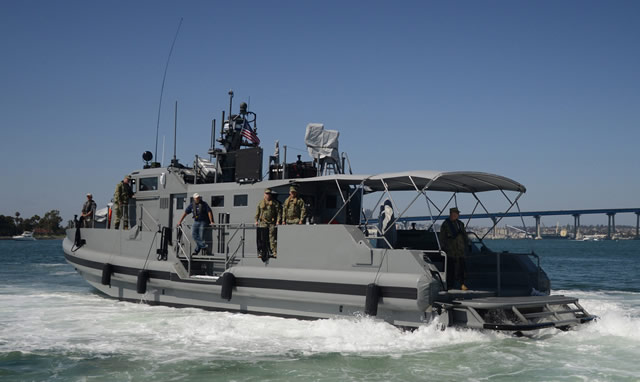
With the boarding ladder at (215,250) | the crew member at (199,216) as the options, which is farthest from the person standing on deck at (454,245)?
the crew member at (199,216)

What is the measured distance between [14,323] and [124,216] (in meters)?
3.81

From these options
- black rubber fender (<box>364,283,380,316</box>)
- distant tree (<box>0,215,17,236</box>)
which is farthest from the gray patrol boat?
distant tree (<box>0,215,17,236</box>)

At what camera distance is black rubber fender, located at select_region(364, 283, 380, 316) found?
9.73 metres

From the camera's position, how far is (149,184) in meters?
14.8

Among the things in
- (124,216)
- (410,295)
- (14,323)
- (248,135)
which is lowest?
(14,323)

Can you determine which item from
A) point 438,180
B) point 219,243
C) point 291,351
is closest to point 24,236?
point 219,243

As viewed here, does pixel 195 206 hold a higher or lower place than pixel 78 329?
higher

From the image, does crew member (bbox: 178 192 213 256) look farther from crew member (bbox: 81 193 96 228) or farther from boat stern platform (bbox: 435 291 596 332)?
boat stern platform (bbox: 435 291 596 332)

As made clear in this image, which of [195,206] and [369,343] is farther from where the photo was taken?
[195,206]

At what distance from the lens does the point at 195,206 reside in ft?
41.1

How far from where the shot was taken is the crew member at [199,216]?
12.5 m

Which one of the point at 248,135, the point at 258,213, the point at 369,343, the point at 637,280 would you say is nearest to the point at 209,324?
the point at 258,213

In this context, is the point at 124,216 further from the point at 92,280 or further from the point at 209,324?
the point at 209,324

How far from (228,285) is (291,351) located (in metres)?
3.07
